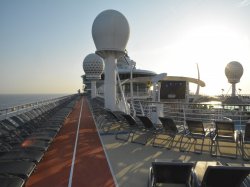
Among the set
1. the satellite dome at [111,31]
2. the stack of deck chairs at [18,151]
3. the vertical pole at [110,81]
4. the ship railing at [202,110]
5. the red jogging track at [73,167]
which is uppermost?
the satellite dome at [111,31]

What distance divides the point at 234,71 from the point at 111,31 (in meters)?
43.2

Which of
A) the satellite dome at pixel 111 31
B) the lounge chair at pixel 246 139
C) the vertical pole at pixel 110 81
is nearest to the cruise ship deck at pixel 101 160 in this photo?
the lounge chair at pixel 246 139

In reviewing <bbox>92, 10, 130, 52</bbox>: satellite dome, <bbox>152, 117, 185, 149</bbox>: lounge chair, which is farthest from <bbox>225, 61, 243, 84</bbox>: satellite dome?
<bbox>152, 117, 185, 149</bbox>: lounge chair

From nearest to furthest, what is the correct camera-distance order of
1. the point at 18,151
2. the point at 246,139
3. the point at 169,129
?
the point at 18,151 → the point at 246,139 → the point at 169,129

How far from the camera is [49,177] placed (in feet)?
16.7

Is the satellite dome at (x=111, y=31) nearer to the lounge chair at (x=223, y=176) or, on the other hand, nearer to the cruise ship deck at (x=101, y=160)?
the cruise ship deck at (x=101, y=160)

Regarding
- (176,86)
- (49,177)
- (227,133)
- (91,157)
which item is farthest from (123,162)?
(176,86)

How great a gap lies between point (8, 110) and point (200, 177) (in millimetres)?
7755

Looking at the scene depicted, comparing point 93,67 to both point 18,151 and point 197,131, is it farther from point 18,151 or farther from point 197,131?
point 18,151

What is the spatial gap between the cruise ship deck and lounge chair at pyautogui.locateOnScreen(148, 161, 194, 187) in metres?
0.69

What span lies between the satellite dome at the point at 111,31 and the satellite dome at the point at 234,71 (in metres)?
42.1

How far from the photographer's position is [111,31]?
15.0 m

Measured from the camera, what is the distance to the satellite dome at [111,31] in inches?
588

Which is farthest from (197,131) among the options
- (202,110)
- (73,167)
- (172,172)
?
(202,110)
